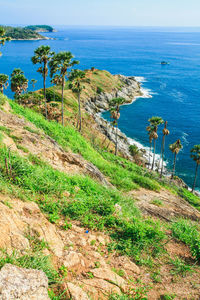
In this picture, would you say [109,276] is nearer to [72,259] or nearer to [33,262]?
[72,259]

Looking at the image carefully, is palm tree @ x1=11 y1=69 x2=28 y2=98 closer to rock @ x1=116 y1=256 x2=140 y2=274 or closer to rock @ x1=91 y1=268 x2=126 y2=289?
rock @ x1=116 y1=256 x2=140 y2=274

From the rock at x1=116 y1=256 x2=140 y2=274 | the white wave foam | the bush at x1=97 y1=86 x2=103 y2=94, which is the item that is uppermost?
the white wave foam

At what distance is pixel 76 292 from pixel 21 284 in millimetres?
1822

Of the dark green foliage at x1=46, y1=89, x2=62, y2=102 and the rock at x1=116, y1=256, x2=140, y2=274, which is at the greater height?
the dark green foliage at x1=46, y1=89, x2=62, y2=102

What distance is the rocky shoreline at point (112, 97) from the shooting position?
59497mm

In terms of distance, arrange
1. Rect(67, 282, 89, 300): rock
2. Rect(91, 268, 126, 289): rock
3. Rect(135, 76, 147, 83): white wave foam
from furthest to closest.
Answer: Rect(135, 76, 147, 83): white wave foam, Rect(91, 268, 126, 289): rock, Rect(67, 282, 89, 300): rock

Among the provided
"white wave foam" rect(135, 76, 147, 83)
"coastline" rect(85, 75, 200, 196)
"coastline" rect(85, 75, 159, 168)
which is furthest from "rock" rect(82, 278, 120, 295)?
"white wave foam" rect(135, 76, 147, 83)

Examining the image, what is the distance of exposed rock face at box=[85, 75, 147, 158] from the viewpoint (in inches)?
2391

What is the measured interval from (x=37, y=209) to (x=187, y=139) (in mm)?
59058

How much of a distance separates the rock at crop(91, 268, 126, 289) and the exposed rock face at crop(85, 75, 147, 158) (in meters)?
46.2

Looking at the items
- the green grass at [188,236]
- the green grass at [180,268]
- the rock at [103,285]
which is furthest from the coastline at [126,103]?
the rock at [103,285]

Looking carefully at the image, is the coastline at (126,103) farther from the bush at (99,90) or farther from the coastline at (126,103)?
the bush at (99,90)

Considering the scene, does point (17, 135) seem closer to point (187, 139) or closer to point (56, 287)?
point (56, 287)

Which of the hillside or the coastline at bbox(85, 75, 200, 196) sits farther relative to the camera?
the coastline at bbox(85, 75, 200, 196)
